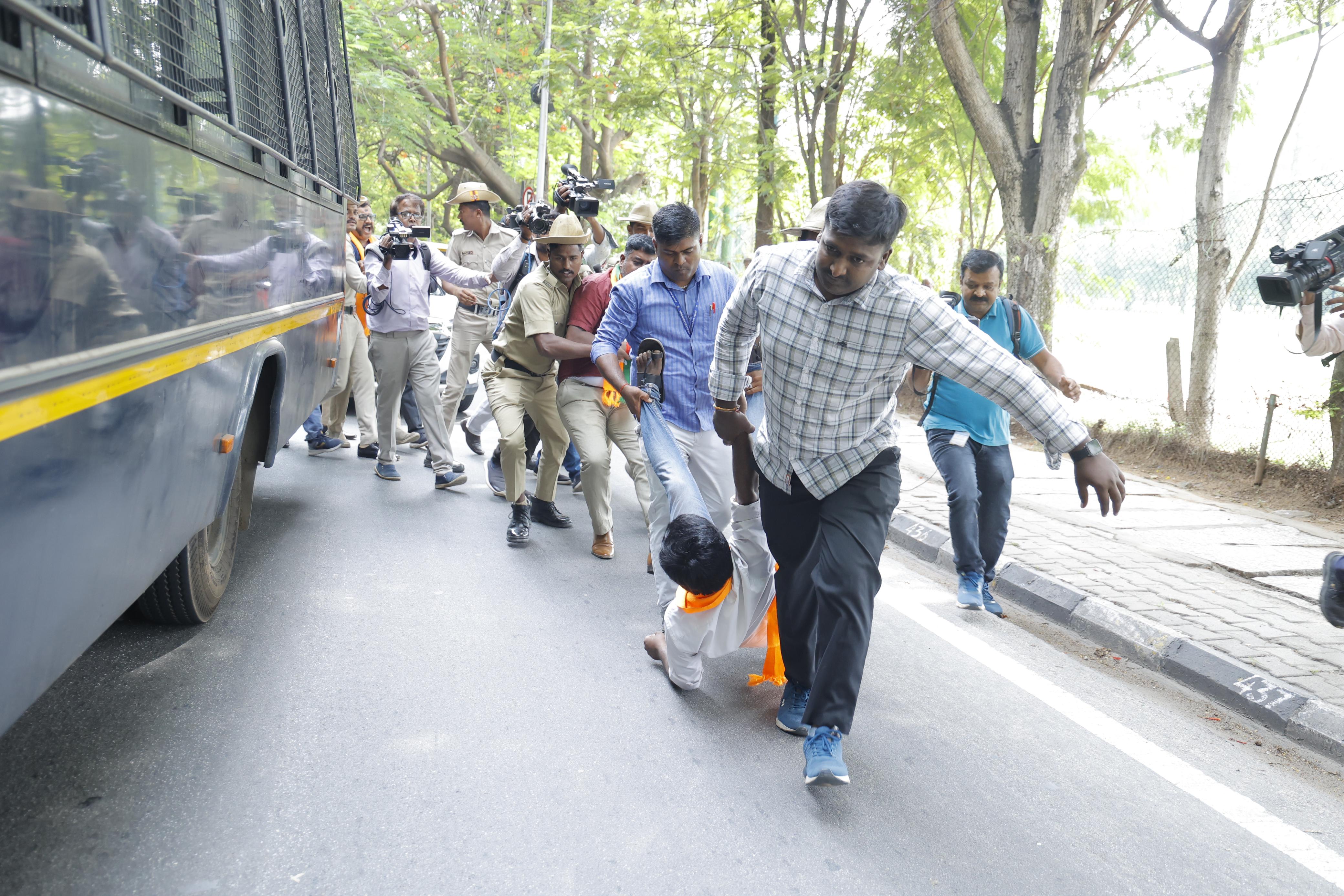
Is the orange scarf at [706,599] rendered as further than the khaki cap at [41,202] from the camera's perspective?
Yes

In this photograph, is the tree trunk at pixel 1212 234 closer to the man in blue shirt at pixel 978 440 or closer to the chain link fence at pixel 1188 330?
the chain link fence at pixel 1188 330

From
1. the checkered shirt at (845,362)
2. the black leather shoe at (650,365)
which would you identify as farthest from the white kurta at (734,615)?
the black leather shoe at (650,365)

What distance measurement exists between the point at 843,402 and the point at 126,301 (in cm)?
198

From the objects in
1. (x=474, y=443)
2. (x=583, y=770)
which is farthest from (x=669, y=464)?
(x=474, y=443)

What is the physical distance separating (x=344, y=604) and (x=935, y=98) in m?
10.8

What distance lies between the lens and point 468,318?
816cm

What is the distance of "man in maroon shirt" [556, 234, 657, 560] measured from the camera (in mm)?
5738

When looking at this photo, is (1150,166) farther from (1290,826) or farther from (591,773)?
(591,773)

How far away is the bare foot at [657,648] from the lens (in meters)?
4.21

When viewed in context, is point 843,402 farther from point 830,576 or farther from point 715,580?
point 715,580

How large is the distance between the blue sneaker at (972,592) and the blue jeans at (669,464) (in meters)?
1.63

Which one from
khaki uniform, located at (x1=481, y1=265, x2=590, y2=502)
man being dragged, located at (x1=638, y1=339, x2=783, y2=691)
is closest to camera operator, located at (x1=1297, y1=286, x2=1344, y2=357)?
man being dragged, located at (x1=638, y1=339, x2=783, y2=691)

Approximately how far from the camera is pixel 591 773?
10.6 ft

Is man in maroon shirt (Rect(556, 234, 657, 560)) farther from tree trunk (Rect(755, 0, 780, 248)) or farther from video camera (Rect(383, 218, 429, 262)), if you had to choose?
tree trunk (Rect(755, 0, 780, 248))
